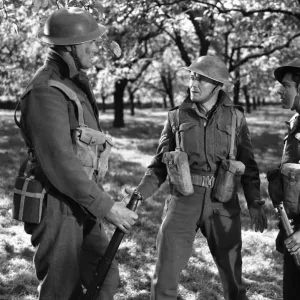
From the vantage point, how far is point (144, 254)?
6.04 metres

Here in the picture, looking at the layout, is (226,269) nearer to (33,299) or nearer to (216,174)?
(216,174)

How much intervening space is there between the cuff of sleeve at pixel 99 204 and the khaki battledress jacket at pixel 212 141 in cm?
100

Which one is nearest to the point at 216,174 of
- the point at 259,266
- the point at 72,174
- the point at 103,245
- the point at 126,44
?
the point at 103,245

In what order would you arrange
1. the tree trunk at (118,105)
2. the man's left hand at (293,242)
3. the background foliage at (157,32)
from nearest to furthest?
the man's left hand at (293,242) → the background foliage at (157,32) → the tree trunk at (118,105)

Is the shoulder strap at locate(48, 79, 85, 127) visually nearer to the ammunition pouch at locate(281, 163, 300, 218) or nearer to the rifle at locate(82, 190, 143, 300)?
the rifle at locate(82, 190, 143, 300)

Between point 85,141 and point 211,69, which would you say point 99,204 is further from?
point 211,69

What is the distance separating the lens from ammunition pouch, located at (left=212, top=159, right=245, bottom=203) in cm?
382

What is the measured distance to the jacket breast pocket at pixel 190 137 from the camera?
3.91 m

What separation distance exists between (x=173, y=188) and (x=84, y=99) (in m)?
1.14

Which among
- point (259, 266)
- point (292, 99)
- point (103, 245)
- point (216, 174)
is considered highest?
point (292, 99)

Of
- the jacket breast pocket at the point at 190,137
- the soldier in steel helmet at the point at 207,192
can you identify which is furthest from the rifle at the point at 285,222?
the jacket breast pocket at the point at 190,137

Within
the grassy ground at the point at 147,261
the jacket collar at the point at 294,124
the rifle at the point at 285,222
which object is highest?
the jacket collar at the point at 294,124

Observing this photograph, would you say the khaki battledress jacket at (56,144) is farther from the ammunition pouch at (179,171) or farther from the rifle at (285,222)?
the rifle at (285,222)

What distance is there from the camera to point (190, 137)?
3.92 m
